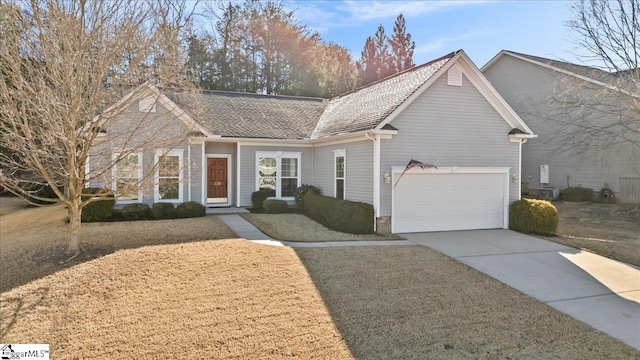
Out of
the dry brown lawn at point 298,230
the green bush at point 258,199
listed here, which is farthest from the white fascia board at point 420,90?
the green bush at point 258,199

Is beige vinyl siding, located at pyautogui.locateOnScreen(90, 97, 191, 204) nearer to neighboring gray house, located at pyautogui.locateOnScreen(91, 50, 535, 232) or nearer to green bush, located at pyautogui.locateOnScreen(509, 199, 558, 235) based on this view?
neighboring gray house, located at pyautogui.locateOnScreen(91, 50, 535, 232)

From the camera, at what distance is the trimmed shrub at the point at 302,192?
664 inches

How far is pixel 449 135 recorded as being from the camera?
1337 centimetres

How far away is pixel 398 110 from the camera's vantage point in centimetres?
1246

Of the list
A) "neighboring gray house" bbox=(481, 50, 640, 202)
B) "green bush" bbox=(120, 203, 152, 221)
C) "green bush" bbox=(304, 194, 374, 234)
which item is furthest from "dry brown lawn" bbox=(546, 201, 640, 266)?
"green bush" bbox=(120, 203, 152, 221)

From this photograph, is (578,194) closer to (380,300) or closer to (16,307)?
(380,300)

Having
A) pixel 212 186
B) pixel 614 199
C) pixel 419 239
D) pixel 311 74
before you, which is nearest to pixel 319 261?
pixel 419 239

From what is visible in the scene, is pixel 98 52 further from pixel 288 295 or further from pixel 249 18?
pixel 249 18

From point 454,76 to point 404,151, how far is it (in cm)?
310

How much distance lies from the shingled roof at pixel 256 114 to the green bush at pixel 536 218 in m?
9.07

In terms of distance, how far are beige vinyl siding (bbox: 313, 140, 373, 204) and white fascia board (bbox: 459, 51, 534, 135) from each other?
409 cm

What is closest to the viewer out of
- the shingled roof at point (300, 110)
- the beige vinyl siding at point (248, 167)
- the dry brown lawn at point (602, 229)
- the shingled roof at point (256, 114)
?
the dry brown lawn at point (602, 229)

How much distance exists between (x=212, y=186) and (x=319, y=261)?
32.6 ft

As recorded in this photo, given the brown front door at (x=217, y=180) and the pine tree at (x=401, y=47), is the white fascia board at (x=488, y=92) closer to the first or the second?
the brown front door at (x=217, y=180)
